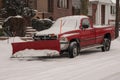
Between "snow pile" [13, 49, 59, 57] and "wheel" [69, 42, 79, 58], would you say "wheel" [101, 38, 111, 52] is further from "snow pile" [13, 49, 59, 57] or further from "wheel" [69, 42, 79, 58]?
"snow pile" [13, 49, 59, 57]

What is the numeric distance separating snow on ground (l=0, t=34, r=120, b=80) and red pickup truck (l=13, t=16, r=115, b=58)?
0.51m

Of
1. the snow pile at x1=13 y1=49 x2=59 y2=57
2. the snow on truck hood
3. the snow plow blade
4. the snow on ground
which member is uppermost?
the snow on truck hood

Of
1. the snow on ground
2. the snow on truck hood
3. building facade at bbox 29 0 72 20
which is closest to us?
the snow on ground

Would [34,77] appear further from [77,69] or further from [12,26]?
[12,26]

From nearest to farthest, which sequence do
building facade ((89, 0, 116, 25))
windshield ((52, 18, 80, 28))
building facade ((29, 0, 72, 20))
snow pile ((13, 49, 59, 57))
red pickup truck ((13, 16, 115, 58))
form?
1. snow pile ((13, 49, 59, 57))
2. red pickup truck ((13, 16, 115, 58))
3. windshield ((52, 18, 80, 28))
4. building facade ((29, 0, 72, 20))
5. building facade ((89, 0, 116, 25))

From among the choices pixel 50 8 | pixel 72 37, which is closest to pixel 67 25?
pixel 72 37

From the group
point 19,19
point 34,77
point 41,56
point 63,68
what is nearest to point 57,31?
point 41,56

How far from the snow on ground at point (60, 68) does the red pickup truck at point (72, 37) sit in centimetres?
51

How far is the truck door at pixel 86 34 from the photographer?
18.2 meters

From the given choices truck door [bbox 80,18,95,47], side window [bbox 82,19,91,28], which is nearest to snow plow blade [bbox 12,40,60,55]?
truck door [bbox 80,18,95,47]

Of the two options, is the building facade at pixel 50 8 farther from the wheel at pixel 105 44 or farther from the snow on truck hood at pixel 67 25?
the snow on truck hood at pixel 67 25

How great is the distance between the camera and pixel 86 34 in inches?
729

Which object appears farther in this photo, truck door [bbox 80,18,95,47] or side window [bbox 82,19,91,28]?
side window [bbox 82,19,91,28]

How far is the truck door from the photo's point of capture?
18.2m
